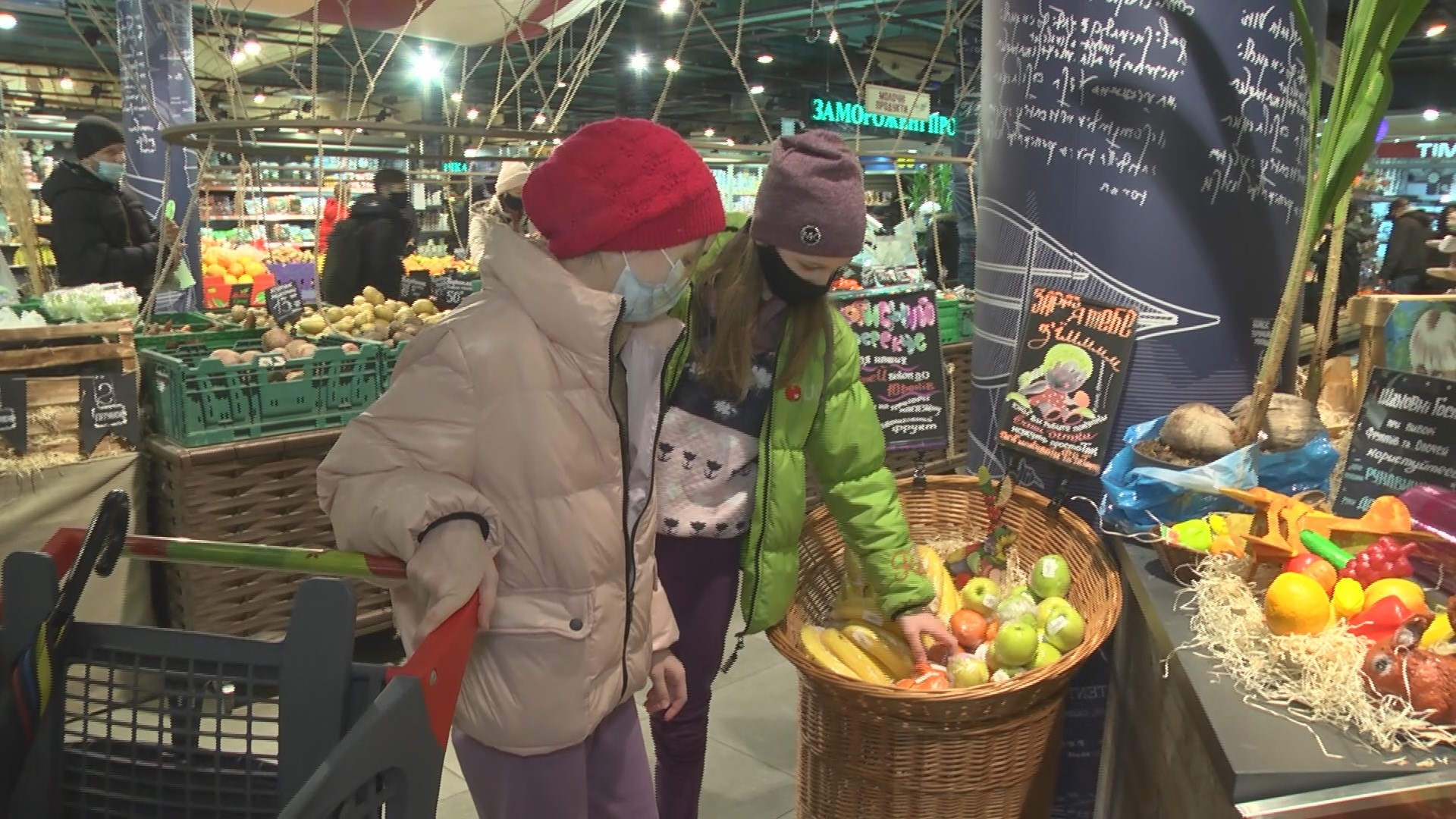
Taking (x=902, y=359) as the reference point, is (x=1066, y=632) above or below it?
below

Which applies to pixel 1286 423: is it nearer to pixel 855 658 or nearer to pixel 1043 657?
pixel 1043 657

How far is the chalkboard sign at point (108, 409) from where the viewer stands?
9.84 ft

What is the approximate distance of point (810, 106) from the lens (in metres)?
11.4

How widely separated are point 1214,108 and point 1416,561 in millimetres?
951

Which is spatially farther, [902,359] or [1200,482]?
[902,359]

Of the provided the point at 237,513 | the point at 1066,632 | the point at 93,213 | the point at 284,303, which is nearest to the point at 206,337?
the point at 284,303

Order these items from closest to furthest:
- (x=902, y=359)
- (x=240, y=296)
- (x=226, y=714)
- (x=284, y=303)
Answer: (x=226, y=714), (x=902, y=359), (x=284, y=303), (x=240, y=296)

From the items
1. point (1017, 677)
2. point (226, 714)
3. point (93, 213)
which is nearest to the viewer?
point (226, 714)

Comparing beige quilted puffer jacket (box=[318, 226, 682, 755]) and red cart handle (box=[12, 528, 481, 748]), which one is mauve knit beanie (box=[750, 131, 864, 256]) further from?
red cart handle (box=[12, 528, 481, 748])

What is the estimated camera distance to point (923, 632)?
2102 mm

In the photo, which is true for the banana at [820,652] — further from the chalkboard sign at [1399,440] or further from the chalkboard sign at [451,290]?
the chalkboard sign at [451,290]

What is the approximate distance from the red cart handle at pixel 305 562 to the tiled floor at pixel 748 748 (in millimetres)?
1580

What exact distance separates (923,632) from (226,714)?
1.35 metres

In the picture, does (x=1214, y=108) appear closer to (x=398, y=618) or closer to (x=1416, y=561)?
(x=1416, y=561)
